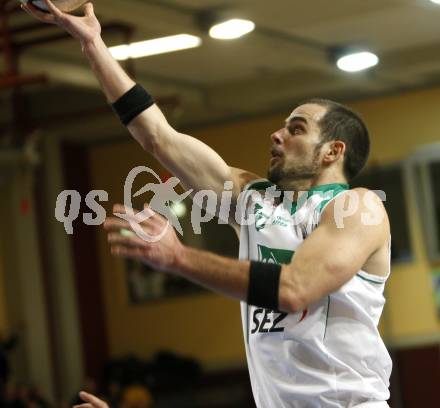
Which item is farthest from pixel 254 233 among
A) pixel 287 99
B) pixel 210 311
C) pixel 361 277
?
pixel 210 311

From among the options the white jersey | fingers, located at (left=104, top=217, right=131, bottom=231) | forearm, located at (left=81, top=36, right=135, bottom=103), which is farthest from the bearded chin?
fingers, located at (left=104, top=217, right=131, bottom=231)

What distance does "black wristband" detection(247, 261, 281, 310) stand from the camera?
104 inches

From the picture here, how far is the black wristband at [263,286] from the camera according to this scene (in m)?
2.65

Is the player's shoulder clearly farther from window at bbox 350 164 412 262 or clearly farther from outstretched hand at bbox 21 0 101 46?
window at bbox 350 164 412 262

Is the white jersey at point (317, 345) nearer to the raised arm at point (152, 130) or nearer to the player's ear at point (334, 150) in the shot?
the player's ear at point (334, 150)

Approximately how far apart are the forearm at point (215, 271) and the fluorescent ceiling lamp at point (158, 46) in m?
5.91

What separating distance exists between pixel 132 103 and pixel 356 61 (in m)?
6.02

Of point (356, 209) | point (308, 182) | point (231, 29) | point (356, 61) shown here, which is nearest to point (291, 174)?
point (308, 182)

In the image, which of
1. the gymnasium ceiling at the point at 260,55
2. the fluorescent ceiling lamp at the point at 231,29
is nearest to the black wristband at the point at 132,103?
the gymnasium ceiling at the point at 260,55

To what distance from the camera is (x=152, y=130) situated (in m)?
3.49

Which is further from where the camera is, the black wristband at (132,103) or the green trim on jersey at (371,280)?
the black wristband at (132,103)

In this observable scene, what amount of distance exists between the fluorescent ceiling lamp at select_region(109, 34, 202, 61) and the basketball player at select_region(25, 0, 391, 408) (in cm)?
500

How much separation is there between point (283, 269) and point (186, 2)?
4834 millimetres

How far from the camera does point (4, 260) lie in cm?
1237
